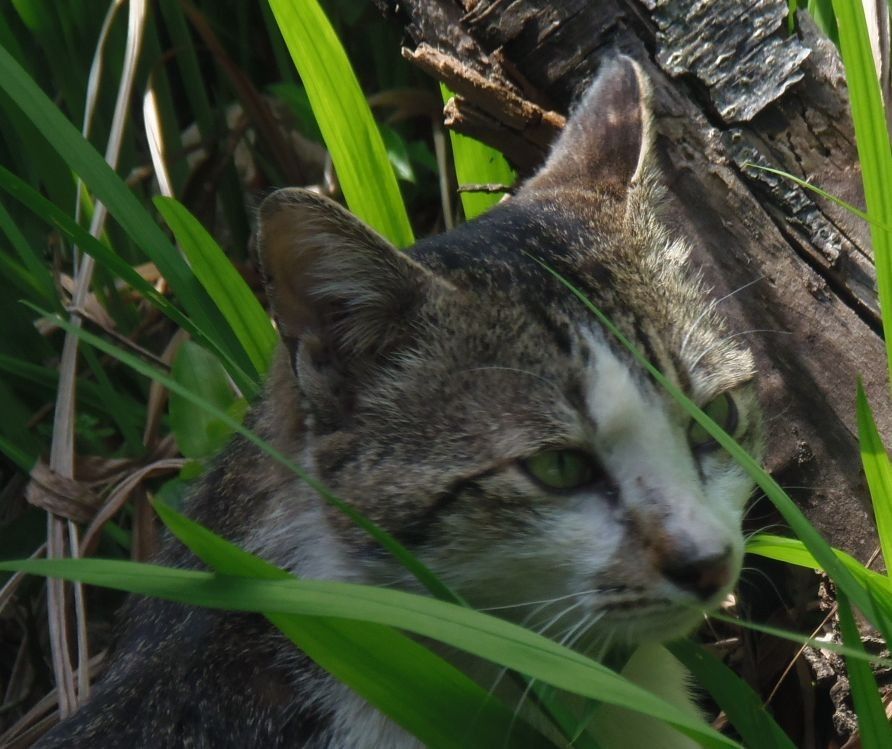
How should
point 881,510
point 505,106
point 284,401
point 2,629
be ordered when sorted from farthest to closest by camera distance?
1. point 2,629
2. point 505,106
3. point 284,401
4. point 881,510

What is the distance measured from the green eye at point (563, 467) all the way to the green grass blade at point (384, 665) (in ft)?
1.04

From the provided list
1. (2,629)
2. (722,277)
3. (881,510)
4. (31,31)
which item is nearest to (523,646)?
(881,510)

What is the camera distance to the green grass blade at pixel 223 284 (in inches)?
82.0

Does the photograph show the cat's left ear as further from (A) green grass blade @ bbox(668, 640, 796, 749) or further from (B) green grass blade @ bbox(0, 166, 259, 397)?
(A) green grass blade @ bbox(668, 640, 796, 749)

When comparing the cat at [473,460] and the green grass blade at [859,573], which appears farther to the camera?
the cat at [473,460]

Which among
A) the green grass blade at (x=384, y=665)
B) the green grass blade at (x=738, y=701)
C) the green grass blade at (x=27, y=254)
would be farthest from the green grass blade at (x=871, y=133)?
the green grass blade at (x=27, y=254)

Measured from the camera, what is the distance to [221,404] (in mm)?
2354

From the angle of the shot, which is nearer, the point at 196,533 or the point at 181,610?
the point at 196,533

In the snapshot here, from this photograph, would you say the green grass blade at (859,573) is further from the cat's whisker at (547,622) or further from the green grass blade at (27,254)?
the green grass blade at (27,254)

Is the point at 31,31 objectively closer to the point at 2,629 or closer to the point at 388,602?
the point at 2,629

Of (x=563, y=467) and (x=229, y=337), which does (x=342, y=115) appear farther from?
(x=563, y=467)

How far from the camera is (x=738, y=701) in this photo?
144 cm

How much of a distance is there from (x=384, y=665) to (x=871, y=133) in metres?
0.96

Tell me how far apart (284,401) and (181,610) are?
1.18ft
